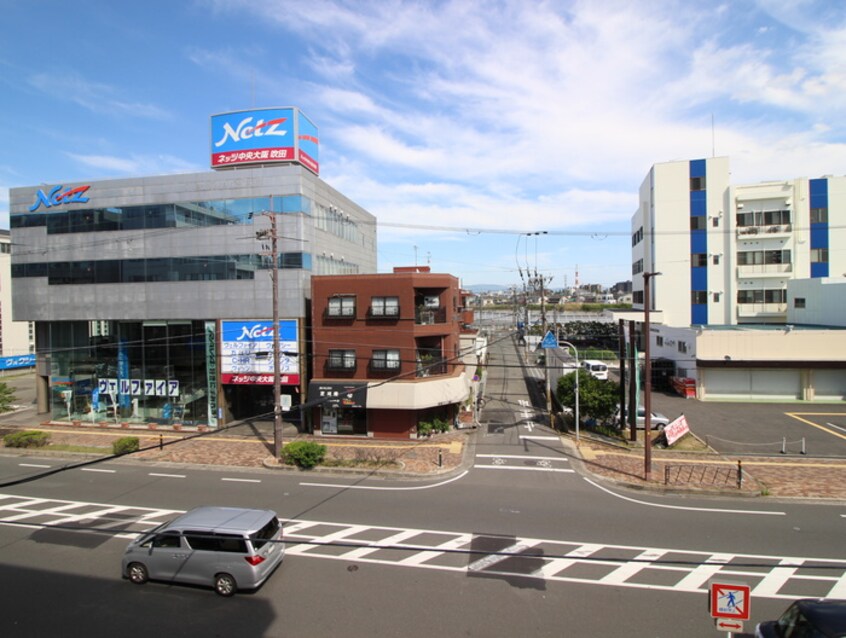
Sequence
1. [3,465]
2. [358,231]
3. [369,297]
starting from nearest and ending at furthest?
[3,465] < [369,297] < [358,231]

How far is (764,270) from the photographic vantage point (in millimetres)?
40875

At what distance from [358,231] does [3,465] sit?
24084 millimetres

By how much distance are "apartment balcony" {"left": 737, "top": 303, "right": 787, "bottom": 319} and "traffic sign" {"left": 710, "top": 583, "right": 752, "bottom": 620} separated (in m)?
42.3

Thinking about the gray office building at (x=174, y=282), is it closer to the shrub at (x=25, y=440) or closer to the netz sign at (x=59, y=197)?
the netz sign at (x=59, y=197)

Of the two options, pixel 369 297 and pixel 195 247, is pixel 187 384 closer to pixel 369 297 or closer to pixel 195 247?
pixel 195 247

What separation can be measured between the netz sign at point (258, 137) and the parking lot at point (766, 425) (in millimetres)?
27028

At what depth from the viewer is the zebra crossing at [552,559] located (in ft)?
34.2

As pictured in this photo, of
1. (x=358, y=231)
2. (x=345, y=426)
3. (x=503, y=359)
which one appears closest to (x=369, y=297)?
(x=345, y=426)

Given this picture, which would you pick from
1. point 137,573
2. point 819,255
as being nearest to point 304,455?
point 137,573

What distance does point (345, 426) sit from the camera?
25.3m

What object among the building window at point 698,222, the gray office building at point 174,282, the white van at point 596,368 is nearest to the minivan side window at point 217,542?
the gray office building at point 174,282

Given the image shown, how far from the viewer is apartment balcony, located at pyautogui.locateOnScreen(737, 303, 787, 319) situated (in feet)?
135

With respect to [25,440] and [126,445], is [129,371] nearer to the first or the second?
[25,440]

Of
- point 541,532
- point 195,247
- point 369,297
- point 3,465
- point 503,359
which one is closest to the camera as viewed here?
point 541,532
